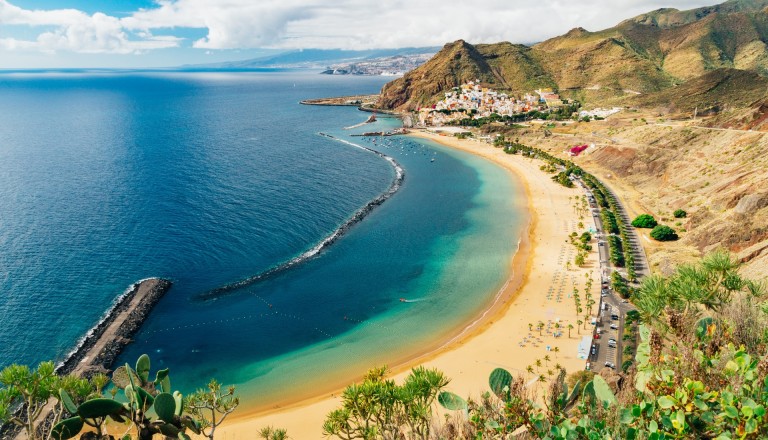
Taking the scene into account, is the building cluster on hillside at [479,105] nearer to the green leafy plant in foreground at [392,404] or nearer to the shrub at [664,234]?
the shrub at [664,234]

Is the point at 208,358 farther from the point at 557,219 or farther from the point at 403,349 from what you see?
the point at 557,219

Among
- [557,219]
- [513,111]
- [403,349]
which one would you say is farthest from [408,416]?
[513,111]

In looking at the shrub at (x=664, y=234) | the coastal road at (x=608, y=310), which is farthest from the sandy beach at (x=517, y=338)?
the shrub at (x=664, y=234)

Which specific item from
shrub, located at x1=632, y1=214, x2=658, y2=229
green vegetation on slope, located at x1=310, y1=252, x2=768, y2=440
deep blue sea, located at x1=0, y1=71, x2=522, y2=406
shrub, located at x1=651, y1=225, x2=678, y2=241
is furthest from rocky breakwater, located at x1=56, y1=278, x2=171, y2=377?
shrub, located at x1=632, y1=214, x2=658, y2=229

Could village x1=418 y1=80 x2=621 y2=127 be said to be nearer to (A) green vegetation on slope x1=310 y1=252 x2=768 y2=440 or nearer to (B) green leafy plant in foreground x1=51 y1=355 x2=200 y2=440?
(A) green vegetation on slope x1=310 y1=252 x2=768 y2=440

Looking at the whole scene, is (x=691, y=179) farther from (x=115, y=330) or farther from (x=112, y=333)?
(x=112, y=333)
